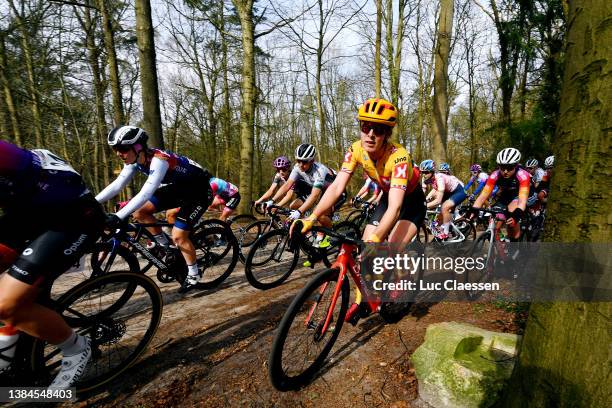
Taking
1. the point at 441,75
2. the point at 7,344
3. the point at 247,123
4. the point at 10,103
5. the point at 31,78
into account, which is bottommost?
the point at 7,344

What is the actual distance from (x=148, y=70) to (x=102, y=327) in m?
5.86

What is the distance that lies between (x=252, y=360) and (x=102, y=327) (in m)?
1.45

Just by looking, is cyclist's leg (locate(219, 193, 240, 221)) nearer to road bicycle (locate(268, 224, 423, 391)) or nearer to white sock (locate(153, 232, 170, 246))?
white sock (locate(153, 232, 170, 246))

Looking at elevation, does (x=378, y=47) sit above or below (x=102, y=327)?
above

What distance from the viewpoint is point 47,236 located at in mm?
2303

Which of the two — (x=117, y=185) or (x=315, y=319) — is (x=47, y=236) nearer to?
(x=117, y=185)

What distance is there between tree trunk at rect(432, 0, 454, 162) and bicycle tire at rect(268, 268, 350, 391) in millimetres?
8943

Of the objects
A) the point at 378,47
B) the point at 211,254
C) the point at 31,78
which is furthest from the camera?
the point at 378,47

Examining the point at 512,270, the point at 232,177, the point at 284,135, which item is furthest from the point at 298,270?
the point at 284,135

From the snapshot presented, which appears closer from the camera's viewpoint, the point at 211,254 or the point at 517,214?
the point at 517,214

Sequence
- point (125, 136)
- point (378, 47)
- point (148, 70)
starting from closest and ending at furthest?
1. point (125, 136)
2. point (148, 70)
3. point (378, 47)

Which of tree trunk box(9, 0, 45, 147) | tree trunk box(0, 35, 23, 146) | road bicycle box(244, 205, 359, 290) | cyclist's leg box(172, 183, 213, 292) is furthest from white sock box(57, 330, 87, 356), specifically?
tree trunk box(9, 0, 45, 147)

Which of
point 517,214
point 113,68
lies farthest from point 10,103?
point 517,214

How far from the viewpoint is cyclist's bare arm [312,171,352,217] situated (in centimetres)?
329
